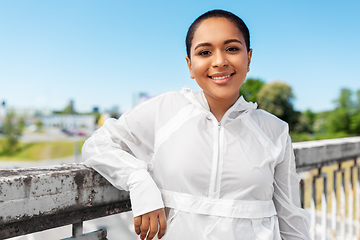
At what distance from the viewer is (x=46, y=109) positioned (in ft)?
239

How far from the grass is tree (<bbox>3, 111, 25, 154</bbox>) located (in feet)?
3.48

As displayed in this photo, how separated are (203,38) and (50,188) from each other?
0.84 meters

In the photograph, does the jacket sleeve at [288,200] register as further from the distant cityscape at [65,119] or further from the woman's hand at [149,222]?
the distant cityscape at [65,119]

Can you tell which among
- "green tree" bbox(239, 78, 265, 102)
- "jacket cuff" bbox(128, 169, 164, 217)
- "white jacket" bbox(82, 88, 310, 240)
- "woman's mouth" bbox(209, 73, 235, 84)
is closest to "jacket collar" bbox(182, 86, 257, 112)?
"white jacket" bbox(82, 88, 310, 240)

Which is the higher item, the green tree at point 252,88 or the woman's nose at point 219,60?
the green tree at point 252,88

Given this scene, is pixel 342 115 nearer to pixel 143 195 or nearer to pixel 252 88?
pixel 252 88

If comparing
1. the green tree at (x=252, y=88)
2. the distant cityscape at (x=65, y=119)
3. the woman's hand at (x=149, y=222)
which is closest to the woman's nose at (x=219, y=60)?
the woman's hand at (x=149, y=222)

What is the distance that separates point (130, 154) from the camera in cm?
121

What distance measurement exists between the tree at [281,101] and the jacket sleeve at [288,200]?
47494 mm

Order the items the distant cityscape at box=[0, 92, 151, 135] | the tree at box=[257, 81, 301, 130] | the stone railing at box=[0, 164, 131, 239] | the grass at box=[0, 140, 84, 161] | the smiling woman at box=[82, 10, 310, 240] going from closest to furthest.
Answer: the stone railing at box=[0, 164, 131, 239], the smiling woman at box=[82, 10, 310, 240], the tree at box=[257, 81, 301, 130], the grass at box=[0, 140, 84, 161], the distant cityscape at box=[0, 92, 151, 135]

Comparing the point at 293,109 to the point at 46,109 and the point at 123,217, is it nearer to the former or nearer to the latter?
the point at 123,217

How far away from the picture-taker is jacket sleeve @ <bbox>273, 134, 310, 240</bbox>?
134 centimetres

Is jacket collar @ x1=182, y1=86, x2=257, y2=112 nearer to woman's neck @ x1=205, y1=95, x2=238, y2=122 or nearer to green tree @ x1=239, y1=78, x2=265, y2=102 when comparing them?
woman's neck @ x1=205, y1=95, x2=238, y2=122

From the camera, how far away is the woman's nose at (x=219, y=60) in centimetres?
120
